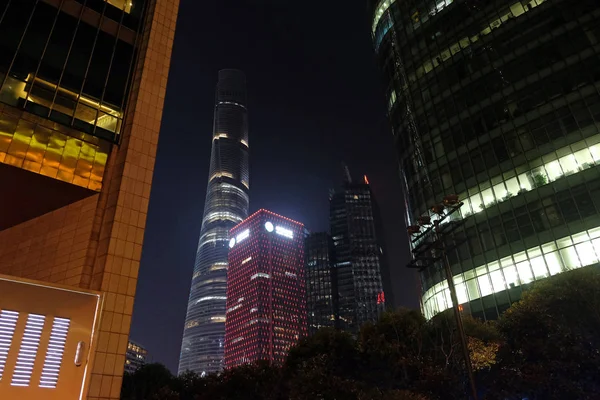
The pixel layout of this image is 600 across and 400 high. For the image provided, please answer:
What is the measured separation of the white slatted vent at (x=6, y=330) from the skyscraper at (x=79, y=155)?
123 centimetres

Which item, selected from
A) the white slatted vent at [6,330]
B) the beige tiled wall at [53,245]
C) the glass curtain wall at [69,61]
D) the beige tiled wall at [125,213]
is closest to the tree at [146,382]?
A: the beige tiled wall at [53,245]

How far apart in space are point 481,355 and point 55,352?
25.4 meters

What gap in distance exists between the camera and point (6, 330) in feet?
52.2

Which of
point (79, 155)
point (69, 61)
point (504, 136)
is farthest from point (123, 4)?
point (504, 136)

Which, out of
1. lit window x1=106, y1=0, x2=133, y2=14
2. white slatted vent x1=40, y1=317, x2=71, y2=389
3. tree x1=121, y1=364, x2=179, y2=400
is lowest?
white slatted vent x1=40, y1=317, x2=71, y2=389

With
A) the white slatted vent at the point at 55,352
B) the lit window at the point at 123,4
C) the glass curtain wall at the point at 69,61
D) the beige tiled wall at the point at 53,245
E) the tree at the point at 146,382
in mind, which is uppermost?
the lit window at the point at 123,4

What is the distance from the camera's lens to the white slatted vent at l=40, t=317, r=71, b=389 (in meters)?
16.4

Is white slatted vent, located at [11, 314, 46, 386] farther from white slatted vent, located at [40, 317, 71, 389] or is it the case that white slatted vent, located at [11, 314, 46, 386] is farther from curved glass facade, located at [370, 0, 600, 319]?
curved glass facade, located at [370, 0, 600, 319]

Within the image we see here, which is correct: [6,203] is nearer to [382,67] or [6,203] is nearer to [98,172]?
[98,172]

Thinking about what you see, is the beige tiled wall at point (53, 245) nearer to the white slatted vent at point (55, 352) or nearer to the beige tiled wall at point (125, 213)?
the beige tiled wall at point (125, 213)

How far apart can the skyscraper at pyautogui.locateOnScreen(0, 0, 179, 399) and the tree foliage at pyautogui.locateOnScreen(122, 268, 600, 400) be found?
55.1 feet

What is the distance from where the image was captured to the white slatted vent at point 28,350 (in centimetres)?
1580

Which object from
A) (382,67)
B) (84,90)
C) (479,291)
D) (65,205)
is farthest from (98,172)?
(382,67)

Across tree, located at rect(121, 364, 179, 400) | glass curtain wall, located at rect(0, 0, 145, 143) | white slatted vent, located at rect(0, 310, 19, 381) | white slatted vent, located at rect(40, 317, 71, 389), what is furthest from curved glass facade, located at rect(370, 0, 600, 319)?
white slatted vent, located at rect(0, 310, 19, 381)
